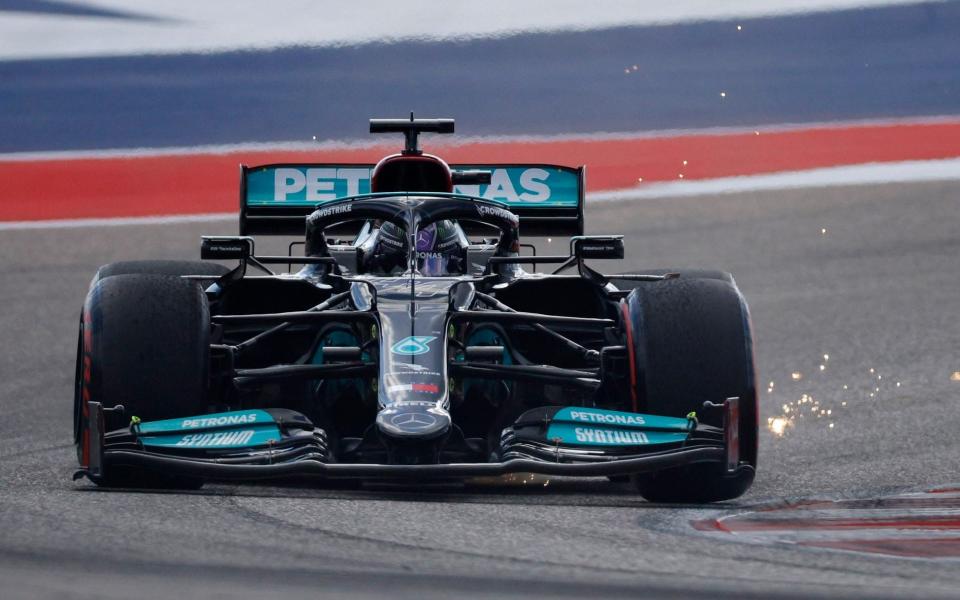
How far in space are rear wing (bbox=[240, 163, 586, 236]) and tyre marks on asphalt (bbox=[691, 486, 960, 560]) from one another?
3932 millimetres

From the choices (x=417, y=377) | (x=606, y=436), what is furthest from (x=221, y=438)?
(x=606, y=436)

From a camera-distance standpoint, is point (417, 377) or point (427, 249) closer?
point (417, 377)

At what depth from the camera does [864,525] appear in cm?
687

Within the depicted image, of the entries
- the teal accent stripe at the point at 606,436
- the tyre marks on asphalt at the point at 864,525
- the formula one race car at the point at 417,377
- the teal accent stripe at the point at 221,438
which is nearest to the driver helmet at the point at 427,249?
the formula one race car at the point at 417,377

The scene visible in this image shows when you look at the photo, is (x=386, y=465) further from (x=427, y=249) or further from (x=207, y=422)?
(x=427, y=249)

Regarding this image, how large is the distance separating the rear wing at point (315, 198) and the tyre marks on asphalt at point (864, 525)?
393 centimetres

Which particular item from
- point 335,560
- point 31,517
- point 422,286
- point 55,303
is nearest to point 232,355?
point 422,286

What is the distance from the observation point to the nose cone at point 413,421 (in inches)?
288

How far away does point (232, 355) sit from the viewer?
26.0 ft

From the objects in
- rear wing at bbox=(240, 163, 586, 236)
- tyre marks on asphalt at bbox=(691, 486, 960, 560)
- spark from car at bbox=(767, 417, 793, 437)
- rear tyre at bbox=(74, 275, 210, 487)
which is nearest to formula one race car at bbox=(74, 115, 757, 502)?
rear tyre at bbox=(74, 275, 210, 487)

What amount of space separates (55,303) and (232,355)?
11.0 m

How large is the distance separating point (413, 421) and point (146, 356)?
1241 millimetres

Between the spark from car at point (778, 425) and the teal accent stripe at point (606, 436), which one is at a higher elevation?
the teal accent stripe at point (606, 436)

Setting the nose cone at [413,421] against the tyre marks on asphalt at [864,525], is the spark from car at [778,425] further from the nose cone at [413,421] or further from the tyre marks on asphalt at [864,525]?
the nose cone at [413,421]
